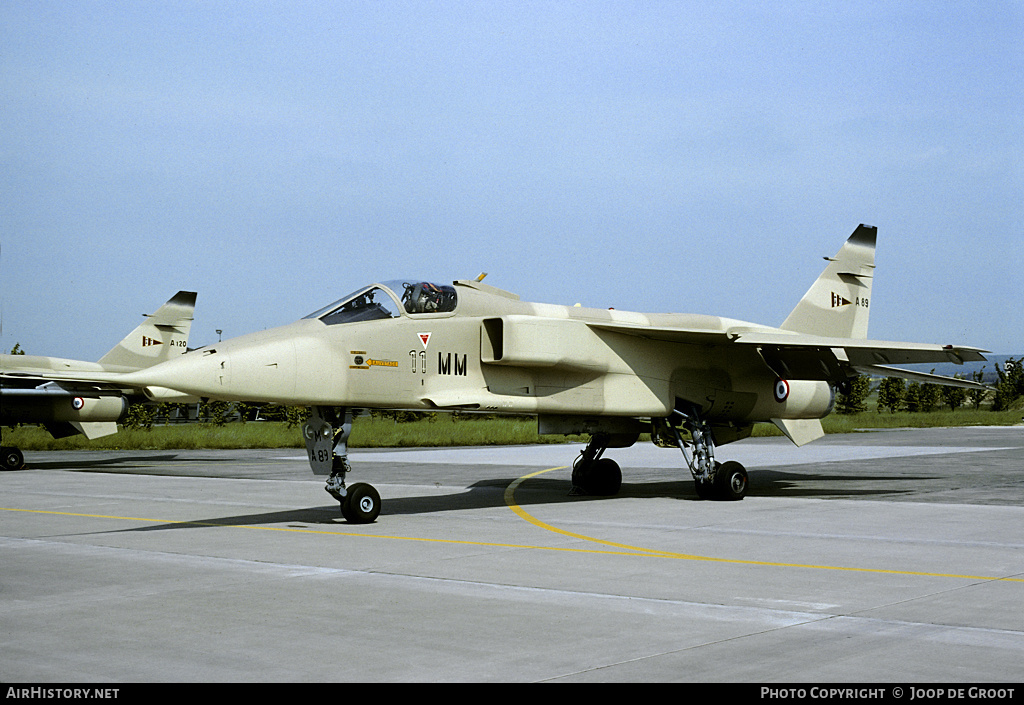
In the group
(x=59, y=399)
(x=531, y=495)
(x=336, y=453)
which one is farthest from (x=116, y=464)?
(x=336, y=453)

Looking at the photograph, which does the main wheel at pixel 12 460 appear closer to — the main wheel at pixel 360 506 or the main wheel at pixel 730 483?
the main wheel at pixel 360 506

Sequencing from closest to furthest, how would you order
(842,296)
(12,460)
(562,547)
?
1. (562,547)
2. (842,296)
3. (12,460)

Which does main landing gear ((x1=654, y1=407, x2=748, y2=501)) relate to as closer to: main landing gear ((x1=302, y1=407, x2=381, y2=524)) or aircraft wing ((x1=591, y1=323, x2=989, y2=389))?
aircraft wing ((x1=591, y1=323, x2=989, y2=389))

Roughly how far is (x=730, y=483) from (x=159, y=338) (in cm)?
2031

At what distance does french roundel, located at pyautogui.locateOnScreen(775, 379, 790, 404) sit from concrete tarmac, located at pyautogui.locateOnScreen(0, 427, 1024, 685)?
1559mm

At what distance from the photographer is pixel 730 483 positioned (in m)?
14.6

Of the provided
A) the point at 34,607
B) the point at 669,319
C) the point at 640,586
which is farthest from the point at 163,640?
the point at 669,319

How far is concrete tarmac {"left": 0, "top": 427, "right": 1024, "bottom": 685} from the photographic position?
5.20 metres

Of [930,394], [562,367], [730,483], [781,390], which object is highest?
[930,394]

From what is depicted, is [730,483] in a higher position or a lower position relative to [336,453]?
lower

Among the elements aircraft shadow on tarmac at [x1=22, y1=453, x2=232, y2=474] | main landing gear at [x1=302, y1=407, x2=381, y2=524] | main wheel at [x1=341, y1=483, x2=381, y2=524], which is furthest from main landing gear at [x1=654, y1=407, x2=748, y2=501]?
aircraft shadow on tarmac at [x1=22, y1=453, x2=232, y2=474]

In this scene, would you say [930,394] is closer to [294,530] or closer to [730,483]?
[730,483]

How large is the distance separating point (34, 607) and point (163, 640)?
1723 mm

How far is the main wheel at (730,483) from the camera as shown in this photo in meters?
14.5
